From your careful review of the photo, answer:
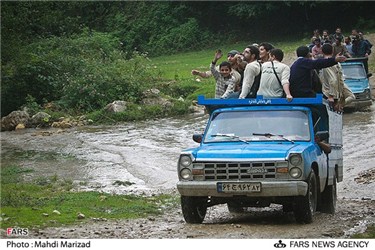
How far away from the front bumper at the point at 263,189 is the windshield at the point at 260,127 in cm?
108

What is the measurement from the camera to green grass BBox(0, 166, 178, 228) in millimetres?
12469

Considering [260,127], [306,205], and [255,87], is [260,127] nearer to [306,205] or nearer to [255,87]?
[255,87]

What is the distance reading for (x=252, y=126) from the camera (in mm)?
12719

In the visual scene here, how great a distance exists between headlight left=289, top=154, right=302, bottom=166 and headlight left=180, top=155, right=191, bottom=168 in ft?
4.52

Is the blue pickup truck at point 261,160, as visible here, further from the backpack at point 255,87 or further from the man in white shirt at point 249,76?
the backpack at point 255,87

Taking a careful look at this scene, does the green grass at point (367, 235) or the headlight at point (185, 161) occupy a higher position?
the headlight at point (185, 161)

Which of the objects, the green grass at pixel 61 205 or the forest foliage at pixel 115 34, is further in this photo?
the forest foliage at pixel 115 34

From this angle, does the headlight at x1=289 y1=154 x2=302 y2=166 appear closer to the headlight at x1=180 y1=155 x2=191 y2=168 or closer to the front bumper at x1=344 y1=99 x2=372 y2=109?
the headlight at x1=180 y1=155 x2=191 y2=168

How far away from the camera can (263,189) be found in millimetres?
11523

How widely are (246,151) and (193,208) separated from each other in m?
1.12

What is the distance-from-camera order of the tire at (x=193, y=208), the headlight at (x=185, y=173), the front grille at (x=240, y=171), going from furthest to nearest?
1. the tire at (x=193, y=208)
2. the headlight at (x=185, y=173)
3. the front grille at (x=240, y=171)

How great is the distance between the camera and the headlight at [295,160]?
11.6 m

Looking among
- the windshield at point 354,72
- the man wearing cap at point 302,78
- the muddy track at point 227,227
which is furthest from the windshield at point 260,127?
the windshield at point 354,72

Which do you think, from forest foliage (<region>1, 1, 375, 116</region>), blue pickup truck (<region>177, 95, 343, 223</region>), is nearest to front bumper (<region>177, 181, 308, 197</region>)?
blue pickup truck (<region>177, 95, 343, 223</region>)
